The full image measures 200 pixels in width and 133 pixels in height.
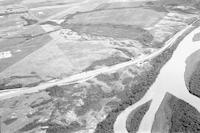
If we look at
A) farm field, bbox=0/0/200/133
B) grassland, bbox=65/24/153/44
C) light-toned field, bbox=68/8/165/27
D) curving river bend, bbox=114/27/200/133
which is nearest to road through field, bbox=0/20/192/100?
farm field, bbox=0/0/200/133

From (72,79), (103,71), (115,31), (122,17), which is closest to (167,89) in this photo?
(103,71)

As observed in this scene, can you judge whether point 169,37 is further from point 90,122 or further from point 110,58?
point 90,122

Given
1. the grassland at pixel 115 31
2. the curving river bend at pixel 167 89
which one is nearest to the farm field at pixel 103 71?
the curving river bend at pixel 167 89

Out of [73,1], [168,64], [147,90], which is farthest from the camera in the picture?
[73,1]

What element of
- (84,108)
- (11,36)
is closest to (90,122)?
(84,108)

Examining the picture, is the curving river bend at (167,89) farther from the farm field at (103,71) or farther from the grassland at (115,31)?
the grassland at (115,31)

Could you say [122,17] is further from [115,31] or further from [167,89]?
[167,89]
